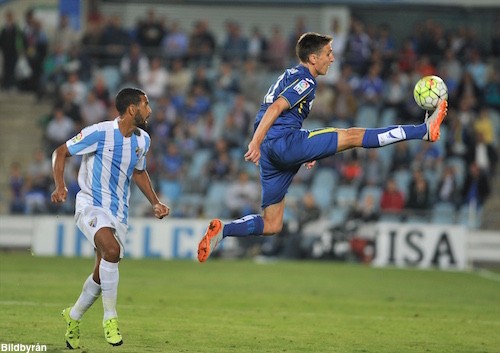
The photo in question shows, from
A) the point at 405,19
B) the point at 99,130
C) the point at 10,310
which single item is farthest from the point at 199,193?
the point at 99,130

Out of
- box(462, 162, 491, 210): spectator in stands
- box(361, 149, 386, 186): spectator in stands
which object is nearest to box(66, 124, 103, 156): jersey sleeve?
box(361, 149, 386, 186): spectator in stands

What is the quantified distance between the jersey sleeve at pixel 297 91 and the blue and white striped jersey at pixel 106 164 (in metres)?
1.59

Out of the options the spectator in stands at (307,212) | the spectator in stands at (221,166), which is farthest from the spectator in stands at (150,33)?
the spectator in stands at (307,212)

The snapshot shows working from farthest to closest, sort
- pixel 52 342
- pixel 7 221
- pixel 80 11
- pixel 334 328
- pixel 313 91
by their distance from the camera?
pixel 80 11
pixel 7 221
pixel 334 328
pixel 313 91
pixel 52 342

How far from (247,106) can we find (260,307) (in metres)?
12.6

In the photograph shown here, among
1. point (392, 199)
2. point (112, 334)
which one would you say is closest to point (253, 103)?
point (392, 199)

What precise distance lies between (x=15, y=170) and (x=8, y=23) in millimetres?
4640

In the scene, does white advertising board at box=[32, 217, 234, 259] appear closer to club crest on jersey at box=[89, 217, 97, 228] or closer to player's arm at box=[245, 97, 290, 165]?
player's arm at box=[245, 97, 290, 165]

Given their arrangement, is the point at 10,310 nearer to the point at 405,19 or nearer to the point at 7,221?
the point at 7,221

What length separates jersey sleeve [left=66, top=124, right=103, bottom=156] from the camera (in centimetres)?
960

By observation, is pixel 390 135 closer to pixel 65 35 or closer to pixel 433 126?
pixel 433 126

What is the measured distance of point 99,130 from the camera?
9688mm

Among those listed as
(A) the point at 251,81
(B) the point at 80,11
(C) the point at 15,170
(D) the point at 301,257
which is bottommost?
(D) the point at 301,257

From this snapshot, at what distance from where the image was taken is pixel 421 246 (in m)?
22.1
